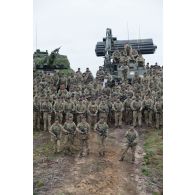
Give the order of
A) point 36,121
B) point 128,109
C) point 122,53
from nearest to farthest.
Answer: point 36,121
point 128,109
point 122,53

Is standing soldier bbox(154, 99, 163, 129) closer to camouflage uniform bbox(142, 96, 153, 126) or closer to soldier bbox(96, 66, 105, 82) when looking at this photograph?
camouflage uniform bbox(142, 96, 153, 126)

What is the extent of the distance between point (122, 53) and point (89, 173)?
10.8 m

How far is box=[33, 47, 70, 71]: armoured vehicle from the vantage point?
89.3 ft

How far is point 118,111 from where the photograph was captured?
19.4 metres

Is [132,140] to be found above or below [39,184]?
above

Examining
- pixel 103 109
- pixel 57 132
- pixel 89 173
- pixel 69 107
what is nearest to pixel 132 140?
pixel 89 173

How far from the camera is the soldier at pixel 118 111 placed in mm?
19281

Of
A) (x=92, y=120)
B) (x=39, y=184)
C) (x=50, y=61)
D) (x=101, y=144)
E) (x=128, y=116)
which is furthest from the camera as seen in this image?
(x=50, y=61)

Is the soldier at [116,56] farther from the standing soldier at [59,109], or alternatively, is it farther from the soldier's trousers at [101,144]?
the soldier's trousers at [101,144]

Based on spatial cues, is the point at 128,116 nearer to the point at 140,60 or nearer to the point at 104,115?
the point at 104,115

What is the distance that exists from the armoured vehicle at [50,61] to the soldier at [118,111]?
8.49m
